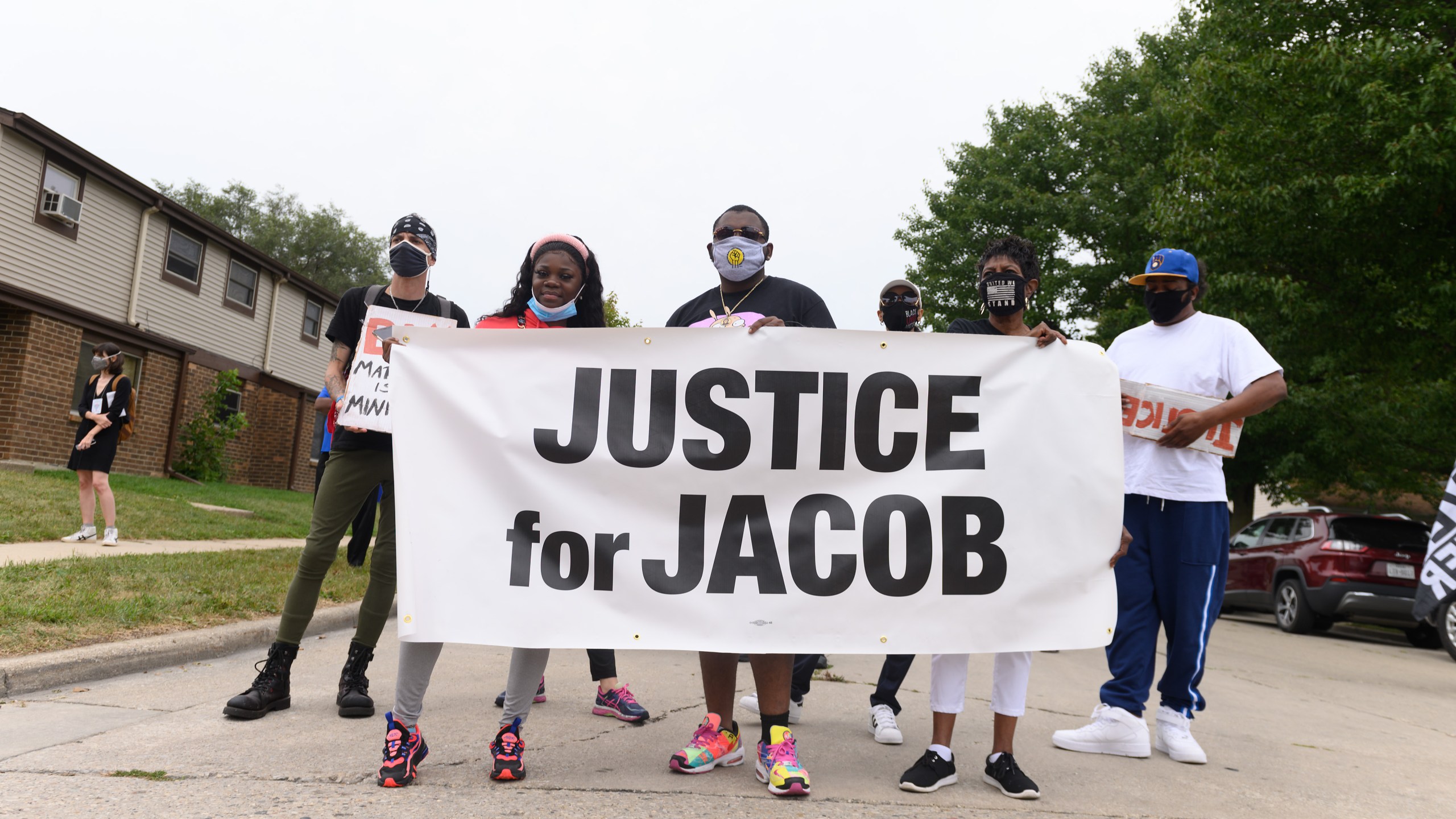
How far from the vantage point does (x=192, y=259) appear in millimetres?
23438

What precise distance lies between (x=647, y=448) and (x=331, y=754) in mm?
1657

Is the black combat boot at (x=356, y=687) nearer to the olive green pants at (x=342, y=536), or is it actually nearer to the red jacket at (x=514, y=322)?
the olive green pants at (x=342, y=536)

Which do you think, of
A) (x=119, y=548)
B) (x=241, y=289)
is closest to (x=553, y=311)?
(x=119, y=548)

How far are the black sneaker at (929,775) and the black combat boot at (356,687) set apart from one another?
2.40 m

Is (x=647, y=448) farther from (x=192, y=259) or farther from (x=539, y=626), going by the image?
(x=192, y=259)

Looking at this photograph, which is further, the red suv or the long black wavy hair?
the red suv

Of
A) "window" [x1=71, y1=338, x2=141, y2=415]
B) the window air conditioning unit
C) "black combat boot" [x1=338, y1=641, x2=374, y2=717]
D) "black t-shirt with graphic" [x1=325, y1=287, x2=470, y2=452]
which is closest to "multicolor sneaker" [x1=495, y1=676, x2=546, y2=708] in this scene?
"black combat boot" [x1=338, y1=641, x2=374, y2=717]

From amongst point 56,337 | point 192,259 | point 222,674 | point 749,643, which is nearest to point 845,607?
point 749,643

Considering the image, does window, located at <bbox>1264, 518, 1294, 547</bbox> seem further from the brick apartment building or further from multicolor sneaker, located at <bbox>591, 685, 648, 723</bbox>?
the brick apartment building

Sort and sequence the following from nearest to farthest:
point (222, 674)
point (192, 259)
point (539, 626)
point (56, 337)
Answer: point (539, 626) → point (222, 674) → point (56, 337) → point (192, 259)

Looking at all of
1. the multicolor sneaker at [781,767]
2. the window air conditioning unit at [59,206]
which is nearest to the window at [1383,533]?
the multicolor sneaker at [781,767]

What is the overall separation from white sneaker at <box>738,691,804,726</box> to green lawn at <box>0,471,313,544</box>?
7.84 meters

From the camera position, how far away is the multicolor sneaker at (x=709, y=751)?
3645 millimetres

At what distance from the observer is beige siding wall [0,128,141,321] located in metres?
17.7
